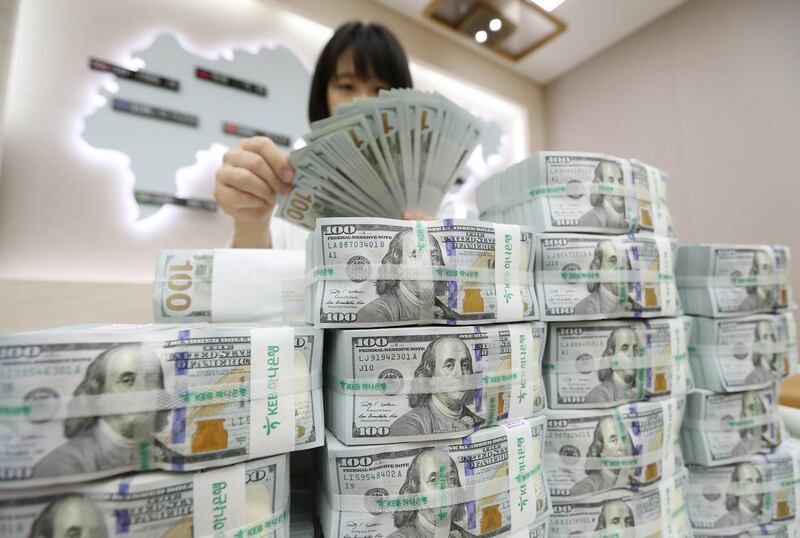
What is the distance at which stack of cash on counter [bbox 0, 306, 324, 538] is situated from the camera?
1.04 feet

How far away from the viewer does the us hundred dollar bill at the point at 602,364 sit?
0.57m

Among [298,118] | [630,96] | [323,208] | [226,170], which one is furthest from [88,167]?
[630,96]

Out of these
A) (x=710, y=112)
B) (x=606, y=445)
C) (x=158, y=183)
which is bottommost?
(x=606, y=445)

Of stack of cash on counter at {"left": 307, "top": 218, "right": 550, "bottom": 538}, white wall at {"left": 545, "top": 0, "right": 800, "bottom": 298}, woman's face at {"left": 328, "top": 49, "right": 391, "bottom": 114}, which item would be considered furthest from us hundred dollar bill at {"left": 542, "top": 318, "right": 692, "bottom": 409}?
white wall at {"left": 545, "top": 0, "right": 800, "bottom": 298}

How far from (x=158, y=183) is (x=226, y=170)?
1007mm

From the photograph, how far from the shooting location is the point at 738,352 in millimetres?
719

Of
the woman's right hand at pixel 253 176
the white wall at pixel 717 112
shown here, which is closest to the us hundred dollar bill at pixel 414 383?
the woman's right hand at pixel 253 176

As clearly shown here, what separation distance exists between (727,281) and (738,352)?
0.14 metres

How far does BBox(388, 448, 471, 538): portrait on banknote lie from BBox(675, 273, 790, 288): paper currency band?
63 centimetres

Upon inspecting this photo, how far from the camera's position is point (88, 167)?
1353 mm

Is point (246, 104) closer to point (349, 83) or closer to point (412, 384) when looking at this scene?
point (349, 83)

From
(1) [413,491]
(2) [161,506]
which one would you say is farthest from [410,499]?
(2) [161,506]

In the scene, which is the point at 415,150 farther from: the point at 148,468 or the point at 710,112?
the point at 710,112

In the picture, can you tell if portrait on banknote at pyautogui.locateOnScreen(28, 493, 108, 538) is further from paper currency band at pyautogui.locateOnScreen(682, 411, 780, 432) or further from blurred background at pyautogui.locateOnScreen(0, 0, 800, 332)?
blurred background at pyautogui.locateOnScreen(0, 0, 800, 332)
